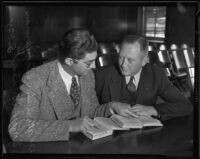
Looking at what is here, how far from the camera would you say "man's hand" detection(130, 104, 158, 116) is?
69.9 inches

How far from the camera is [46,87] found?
5.61ft

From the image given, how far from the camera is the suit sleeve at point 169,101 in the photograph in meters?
1.77

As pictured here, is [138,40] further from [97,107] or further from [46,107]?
[46,107]

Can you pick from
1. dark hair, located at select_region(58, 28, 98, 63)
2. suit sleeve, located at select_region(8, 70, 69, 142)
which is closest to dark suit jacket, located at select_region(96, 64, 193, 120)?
dark hair, located at select_region(58, 28, 98, 63)

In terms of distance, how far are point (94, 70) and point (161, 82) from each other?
0.33m

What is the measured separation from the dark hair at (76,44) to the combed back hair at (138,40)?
15 centimetres

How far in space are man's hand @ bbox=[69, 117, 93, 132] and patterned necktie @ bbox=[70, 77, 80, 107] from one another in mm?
97

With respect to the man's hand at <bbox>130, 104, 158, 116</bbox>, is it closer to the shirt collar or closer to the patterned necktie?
the shirt collar

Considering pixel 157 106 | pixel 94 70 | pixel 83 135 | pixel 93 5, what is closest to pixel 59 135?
pixel 83 135

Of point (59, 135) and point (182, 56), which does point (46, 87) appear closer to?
point (59, 135)

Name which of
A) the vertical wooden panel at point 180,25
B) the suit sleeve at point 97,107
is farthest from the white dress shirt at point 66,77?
the vertical wooden panel at point 180,25

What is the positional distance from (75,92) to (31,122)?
0.81 ft

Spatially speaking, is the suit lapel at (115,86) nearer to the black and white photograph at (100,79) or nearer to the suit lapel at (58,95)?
the black and white photograph at (100,79)

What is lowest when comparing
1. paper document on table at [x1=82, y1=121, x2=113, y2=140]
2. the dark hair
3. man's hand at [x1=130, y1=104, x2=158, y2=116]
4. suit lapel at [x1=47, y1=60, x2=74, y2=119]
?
paper document on table at [x1=82, y1=121, x2=113, y2=140]
